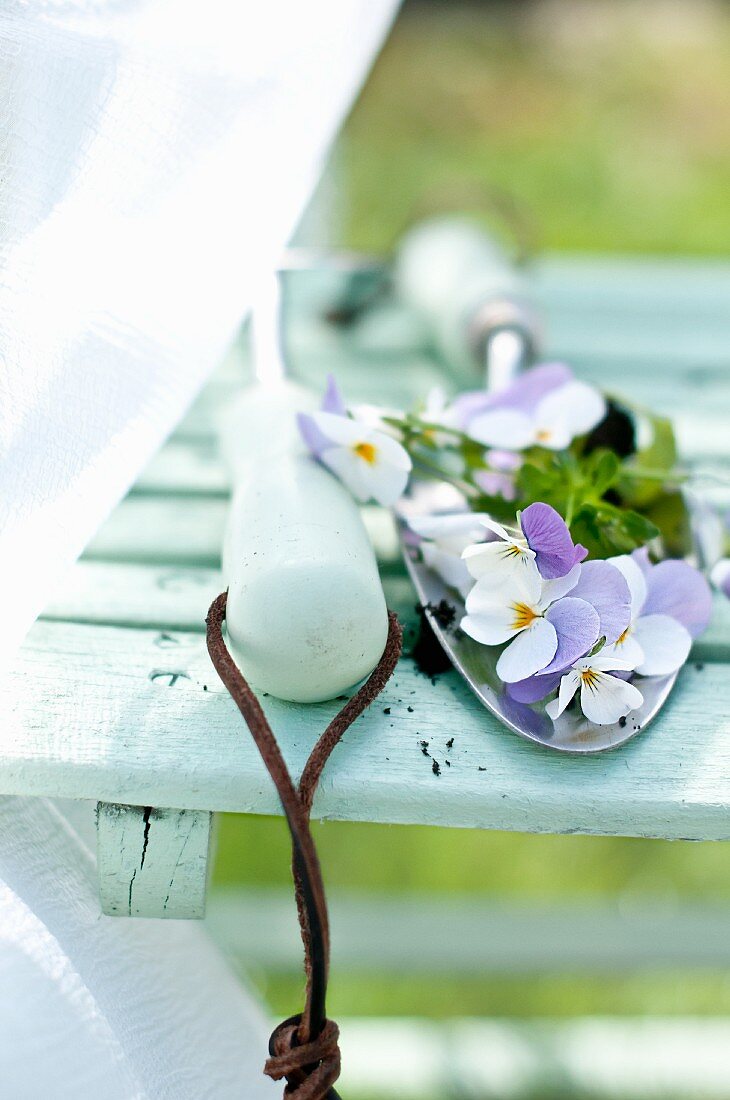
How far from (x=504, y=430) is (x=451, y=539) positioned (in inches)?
2.9

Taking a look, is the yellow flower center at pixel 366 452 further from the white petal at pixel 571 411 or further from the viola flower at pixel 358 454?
the white petal at pixel 571 411

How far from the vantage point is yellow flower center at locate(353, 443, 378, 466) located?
51 centimetres

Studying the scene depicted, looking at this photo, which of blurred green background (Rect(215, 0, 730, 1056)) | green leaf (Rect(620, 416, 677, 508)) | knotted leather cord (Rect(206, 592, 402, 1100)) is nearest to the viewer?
knotted leather cord (Rect(206, 592, 402, 1100))

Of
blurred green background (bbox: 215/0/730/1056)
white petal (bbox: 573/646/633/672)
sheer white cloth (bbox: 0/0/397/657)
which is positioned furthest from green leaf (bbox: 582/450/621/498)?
blurred green background (bbox: 215/0/730/1056)

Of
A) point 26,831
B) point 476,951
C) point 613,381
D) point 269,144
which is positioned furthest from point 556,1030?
point 269,144

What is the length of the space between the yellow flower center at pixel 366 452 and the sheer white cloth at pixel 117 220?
103 mm

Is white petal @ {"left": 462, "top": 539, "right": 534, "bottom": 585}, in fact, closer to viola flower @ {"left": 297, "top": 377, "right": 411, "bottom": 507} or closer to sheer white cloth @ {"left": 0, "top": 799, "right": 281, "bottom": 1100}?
viola flower @ {"left": 297, "top": 377, "right": 411, "bottom": 507}

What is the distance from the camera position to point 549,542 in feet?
1.45

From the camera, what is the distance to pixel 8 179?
0.45m

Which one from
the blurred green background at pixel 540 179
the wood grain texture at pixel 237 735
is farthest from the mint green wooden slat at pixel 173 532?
the blurred green background at pixel 540 179

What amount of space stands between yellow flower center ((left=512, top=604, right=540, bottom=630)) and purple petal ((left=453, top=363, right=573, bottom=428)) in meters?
0.17

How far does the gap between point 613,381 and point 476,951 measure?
0.54 meters

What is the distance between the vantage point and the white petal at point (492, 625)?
0.45 meters

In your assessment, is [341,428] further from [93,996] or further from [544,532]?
[93,996]
